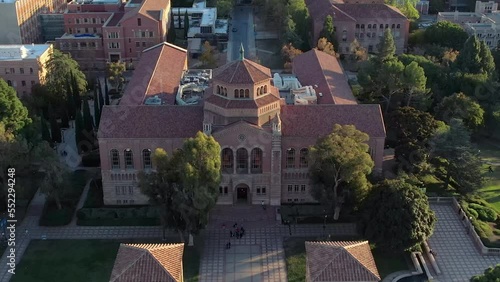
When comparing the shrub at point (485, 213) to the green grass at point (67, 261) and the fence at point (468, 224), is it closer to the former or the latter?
the fence at point (468, 224)

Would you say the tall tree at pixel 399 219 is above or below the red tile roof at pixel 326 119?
below

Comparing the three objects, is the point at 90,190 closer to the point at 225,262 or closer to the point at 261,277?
the point at 225,262

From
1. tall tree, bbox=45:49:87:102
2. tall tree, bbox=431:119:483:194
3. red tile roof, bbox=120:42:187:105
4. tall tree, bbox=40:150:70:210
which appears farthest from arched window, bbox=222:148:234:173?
tall tree, bbox=45:49:87:102

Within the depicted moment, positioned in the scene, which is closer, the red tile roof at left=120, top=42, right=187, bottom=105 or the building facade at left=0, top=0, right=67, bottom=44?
the red tile roof at left=120, top=42, right=187, bottom=105

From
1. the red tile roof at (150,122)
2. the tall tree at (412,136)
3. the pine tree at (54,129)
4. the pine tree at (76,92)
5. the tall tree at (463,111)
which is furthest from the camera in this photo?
the pine tree at (76,92)

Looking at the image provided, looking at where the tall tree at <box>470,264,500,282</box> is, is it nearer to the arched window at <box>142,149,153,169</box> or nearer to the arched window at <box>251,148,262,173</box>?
the arched window at <box>251,148,262,173</box>

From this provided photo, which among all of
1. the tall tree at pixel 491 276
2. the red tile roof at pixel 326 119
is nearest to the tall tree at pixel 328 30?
the red tile roof at pixel 326 119

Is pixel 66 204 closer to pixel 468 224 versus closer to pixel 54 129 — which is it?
pixel 54 129
